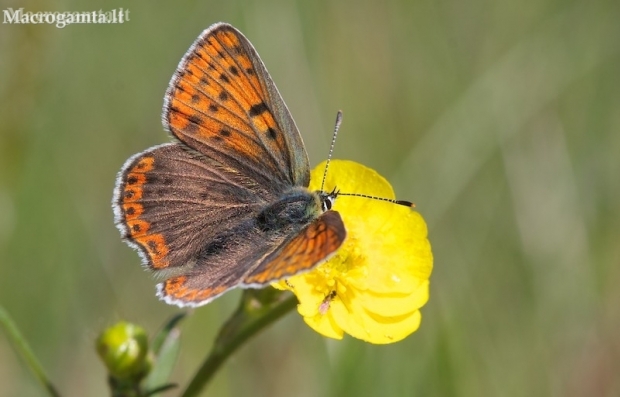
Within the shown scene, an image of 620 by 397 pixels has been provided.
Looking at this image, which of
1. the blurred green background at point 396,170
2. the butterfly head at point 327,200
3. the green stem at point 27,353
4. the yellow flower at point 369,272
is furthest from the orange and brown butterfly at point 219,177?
the blurred green background at point 396,170

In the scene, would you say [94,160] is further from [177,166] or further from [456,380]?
[456,380]

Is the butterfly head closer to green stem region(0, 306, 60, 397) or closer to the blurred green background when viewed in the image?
the blurred green background

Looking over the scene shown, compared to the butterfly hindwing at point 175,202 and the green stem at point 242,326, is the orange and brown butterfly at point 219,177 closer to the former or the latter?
the butterfly hindwing at point 175,202

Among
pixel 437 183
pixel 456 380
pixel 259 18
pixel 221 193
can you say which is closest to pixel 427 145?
pixel 437 183

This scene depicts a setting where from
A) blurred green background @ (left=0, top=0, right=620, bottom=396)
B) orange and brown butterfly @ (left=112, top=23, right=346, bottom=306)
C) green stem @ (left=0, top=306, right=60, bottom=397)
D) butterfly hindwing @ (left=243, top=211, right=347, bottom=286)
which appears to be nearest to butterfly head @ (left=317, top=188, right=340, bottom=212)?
orange and brown butterfly @ (left=112, top=23, right=346, bottom=306)

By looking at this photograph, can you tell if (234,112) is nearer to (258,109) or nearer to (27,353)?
(258,109)

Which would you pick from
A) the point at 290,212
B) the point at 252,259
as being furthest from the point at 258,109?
the point at 252,259
